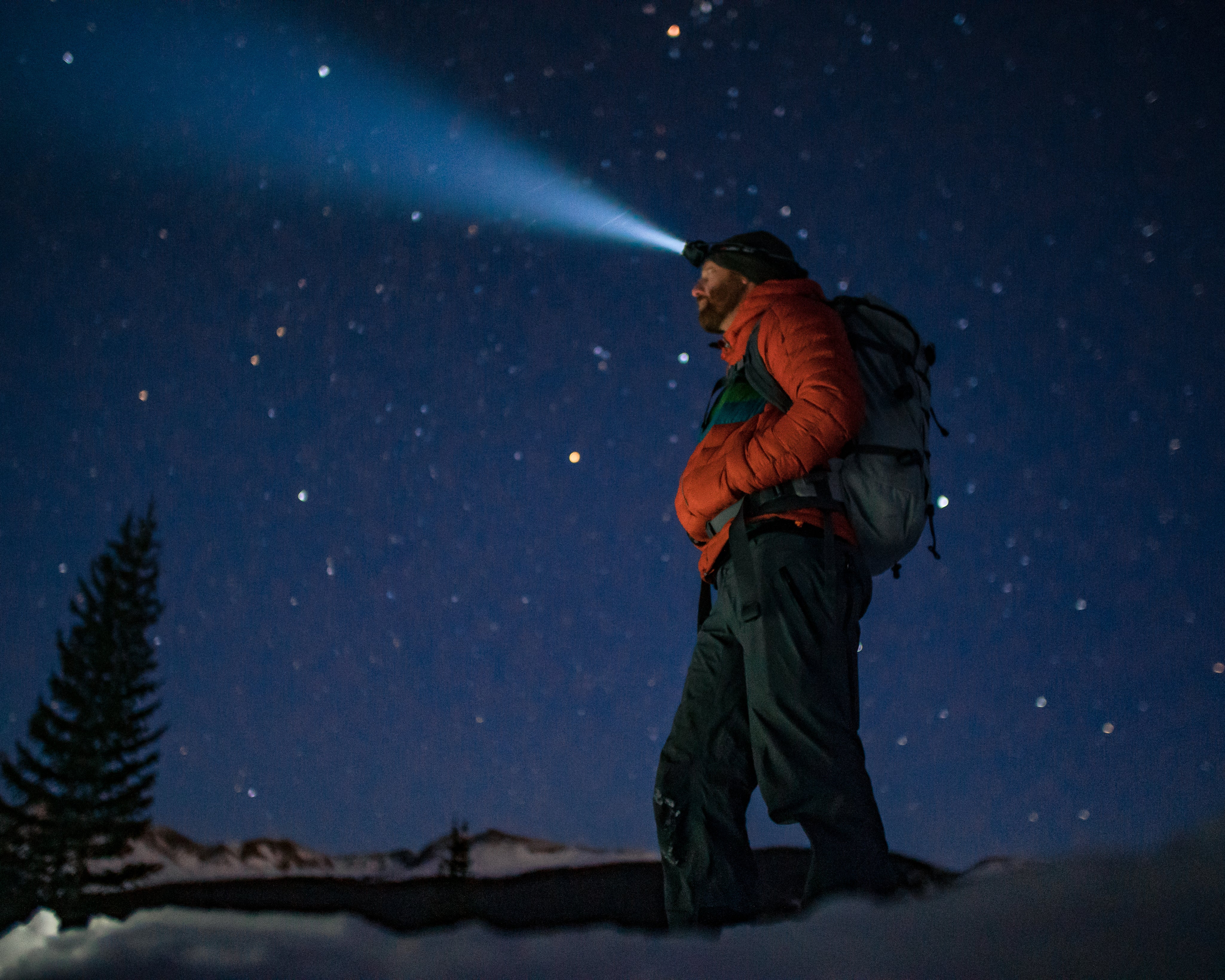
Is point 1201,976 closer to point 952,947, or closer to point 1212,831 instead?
point 952,947

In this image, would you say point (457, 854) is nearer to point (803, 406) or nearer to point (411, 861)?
point (411, 861)

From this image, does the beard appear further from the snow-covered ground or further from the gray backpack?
the snow-covered ground

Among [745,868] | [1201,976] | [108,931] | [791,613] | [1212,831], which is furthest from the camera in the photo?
[745,868]

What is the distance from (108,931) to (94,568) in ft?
110

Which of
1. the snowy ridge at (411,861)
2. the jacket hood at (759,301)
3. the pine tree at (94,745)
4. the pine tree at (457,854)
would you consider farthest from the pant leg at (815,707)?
the pine tree at (94,745)

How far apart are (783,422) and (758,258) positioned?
0.88 meters

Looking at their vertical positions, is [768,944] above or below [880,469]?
below

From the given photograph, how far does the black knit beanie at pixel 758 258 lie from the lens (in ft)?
9.37

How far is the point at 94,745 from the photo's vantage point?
28.4 meters

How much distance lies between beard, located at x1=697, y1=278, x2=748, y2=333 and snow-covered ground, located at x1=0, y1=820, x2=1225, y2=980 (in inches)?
77.1

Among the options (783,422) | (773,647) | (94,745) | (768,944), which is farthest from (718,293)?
(94,745)

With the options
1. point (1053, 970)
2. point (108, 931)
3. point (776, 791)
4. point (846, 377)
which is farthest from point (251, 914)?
point (846, 377)

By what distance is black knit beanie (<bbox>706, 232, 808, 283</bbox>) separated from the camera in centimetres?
286

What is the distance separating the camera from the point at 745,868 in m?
2.36
